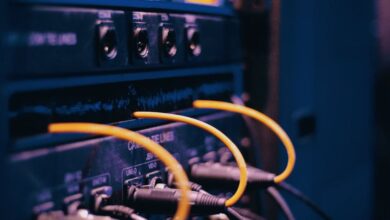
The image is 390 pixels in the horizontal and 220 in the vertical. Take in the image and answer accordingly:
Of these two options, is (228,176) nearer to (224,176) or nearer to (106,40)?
(224,176)

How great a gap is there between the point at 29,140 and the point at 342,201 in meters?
0.75

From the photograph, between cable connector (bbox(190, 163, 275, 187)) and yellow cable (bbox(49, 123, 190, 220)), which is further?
cable connector (bbox(190, 163, 275, 187))

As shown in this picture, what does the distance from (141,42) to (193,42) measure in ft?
0.35

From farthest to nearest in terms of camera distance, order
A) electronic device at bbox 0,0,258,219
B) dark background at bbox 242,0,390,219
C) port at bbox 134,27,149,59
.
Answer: dark background at bbox 242,0,390,219, port at bbox 134,27,149,59, electronic device at bbox 0,0,258,219

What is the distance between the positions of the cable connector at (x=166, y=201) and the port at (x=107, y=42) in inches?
5.6

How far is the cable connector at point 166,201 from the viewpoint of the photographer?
574mm

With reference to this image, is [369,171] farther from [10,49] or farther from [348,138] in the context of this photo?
[10,49]

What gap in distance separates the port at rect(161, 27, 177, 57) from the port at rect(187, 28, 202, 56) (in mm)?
35

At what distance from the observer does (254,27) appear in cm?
87

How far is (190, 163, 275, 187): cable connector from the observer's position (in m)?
0.69

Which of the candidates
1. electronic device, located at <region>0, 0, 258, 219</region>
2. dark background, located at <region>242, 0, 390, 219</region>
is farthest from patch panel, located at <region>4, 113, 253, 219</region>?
dark background, located at <region>242, 0, 390, 219</region>

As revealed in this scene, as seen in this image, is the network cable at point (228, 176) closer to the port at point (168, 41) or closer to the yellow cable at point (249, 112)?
the yellow cable at point (249, 112)

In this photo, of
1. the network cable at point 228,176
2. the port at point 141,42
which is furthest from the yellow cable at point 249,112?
the port at point 141,42

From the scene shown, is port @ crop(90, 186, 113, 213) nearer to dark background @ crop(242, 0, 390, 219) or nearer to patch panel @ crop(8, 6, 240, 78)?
patch panel @ crop(8, 6, 240, 78)
